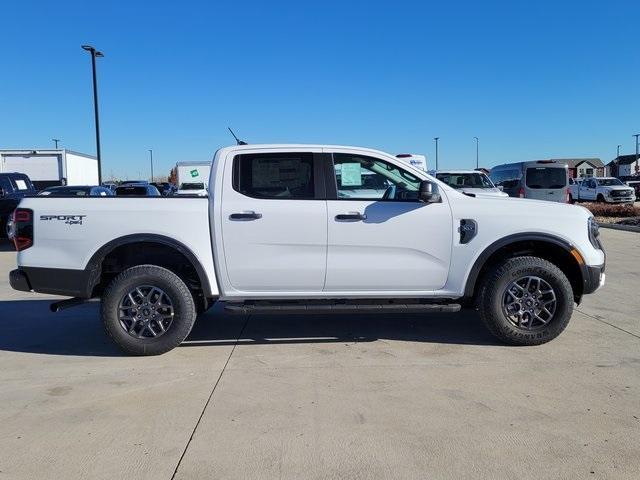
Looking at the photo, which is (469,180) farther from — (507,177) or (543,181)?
(507,177)

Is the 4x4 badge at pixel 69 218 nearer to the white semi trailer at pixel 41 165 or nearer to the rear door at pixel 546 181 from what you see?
the rear door at pixel 546 181

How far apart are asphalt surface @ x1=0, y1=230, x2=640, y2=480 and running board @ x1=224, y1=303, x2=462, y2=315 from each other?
0.42 meters

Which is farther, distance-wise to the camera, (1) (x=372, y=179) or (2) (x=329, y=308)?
(1) (x=372, y=179)

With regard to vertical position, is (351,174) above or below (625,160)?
below

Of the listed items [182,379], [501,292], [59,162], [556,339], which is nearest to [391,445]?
[182,379]

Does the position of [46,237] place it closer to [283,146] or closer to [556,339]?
[283,146]

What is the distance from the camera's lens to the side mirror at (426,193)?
16.6 feet

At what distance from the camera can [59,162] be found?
1035 inches

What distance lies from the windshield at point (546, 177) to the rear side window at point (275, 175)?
46.6ft

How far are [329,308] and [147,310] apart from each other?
5.46ft

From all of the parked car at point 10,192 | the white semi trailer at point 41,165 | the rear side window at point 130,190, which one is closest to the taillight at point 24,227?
the parked car at point 10,192

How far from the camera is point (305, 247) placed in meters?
5.20

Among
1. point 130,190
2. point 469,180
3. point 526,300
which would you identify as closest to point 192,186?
point 130,190

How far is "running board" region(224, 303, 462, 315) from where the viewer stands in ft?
17.0
